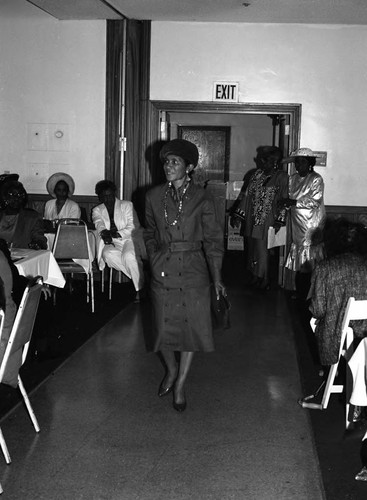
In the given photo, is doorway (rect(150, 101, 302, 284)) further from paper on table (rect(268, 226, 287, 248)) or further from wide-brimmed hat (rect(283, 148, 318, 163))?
wide-brimmed hat (rect(283, 148, 318, 163))

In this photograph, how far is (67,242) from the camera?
6.86 meters

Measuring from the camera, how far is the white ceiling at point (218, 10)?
724cm

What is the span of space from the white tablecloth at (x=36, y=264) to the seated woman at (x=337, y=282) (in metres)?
2.20

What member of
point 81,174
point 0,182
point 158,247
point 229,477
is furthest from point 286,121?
point 229,477

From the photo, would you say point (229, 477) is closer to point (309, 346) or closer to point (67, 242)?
point (309, 346)

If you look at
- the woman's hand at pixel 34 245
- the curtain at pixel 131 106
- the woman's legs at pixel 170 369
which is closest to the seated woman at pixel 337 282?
the woman's legs at pixel 170 369

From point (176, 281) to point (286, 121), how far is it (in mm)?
4985

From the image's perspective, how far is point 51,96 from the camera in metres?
8.44

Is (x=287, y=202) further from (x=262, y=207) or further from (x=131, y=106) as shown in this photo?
(x=131, y=106)

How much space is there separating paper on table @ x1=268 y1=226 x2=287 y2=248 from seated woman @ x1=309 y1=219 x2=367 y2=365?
3991 millimetres

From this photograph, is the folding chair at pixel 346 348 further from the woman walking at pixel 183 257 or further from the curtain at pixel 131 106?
the curtain at pixel 131 106

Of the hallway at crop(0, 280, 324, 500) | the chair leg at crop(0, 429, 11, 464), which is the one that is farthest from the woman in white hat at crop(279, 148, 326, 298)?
the chair leg at crop(0, 429, 11, 464)

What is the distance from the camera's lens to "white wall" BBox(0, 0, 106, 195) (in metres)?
8.34

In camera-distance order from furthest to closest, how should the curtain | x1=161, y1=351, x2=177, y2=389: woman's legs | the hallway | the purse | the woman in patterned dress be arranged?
the curtain < the woman in patterned dress < x1=161, y1=351, x2=177, y2=389: woman's legs < the purse < the hallway
